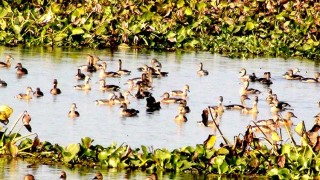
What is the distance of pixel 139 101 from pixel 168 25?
958 centimetres

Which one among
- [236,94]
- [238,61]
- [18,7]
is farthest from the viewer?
[18,7]

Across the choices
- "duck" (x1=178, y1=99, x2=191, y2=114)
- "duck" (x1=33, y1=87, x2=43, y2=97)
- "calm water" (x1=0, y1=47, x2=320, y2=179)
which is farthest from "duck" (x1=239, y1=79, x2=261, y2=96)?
"duck" (x1=33, y1=87, x2=43, y2=97)

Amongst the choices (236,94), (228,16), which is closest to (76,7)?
(228,16)

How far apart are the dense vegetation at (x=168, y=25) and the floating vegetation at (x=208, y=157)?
16039mm

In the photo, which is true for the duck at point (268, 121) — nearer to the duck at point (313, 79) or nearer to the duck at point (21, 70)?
the duck at point (313, 79)

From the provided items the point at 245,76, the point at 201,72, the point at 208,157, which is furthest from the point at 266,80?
the point at 208,157

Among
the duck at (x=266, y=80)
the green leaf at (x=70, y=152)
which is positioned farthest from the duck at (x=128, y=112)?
the duck at (x=266, y=80)

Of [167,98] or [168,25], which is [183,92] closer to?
[167,98]

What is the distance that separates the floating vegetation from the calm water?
1.58 feet

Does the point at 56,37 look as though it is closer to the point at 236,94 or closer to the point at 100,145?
the point at 236,94

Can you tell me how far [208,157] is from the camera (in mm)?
19656

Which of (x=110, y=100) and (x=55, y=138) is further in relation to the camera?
(x=110, y=100)

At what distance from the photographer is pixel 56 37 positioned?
119 ft

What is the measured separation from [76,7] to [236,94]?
33.5ft
